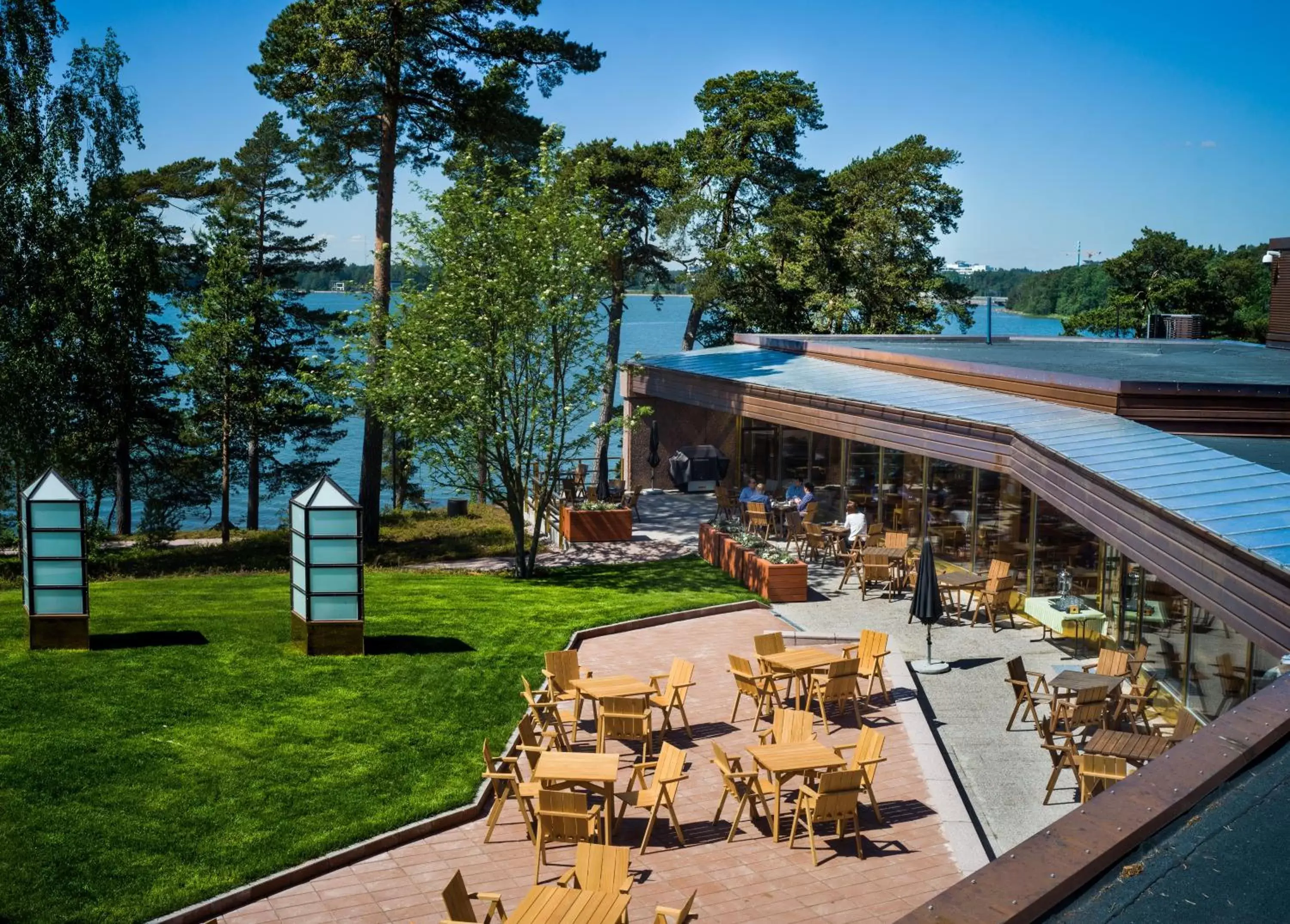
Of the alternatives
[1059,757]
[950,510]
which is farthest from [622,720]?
→ [950,510]

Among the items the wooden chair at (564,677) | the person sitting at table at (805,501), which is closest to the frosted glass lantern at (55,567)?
the wooden chair at (564,677)

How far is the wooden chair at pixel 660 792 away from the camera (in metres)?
10.7

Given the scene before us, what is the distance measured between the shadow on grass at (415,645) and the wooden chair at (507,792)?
16.4ft

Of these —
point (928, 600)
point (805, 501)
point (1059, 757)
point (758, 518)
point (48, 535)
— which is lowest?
point (1059, 757)

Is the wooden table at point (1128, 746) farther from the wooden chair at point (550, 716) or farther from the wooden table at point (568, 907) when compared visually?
the wooden table at point (568, 907)

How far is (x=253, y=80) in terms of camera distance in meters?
29.4

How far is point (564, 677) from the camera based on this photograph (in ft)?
45.4

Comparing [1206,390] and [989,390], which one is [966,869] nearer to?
[1206,390]

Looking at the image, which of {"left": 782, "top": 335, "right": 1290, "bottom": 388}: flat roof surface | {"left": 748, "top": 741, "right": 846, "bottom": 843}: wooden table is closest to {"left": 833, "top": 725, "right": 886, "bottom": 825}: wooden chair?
{"left": 748, "top": 741, "right": 846, "bottom": 843}: wooden table

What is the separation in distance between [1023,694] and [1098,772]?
9.48 ft

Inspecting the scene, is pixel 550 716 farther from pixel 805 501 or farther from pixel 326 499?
pixel 805 501

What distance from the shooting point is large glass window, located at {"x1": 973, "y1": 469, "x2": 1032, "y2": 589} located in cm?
1934

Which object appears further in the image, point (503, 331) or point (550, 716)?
point (503, 331)

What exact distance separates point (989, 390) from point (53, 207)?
20.7 metres
